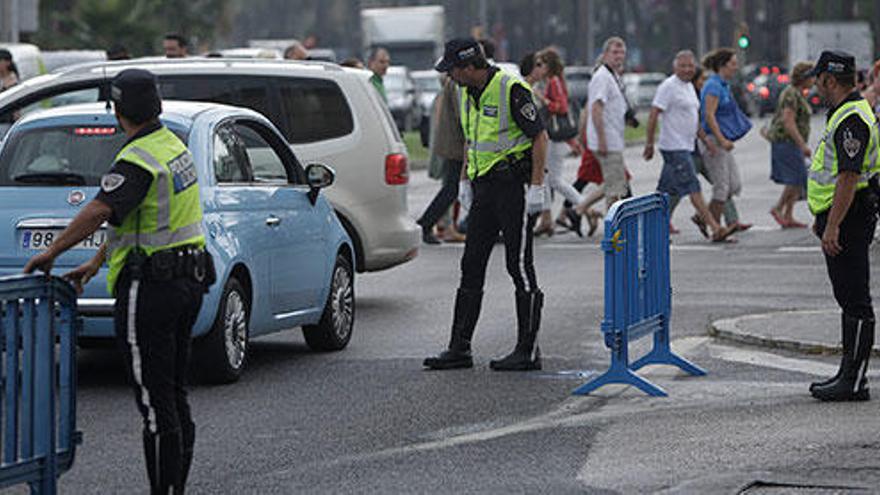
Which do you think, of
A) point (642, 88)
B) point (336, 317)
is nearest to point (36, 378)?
point (336, 317)

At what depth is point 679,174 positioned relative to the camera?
Result: 20.8 meters

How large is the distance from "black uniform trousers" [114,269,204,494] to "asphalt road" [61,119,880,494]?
52 centimetres

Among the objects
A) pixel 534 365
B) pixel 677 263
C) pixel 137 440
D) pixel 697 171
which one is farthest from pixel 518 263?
pixel 697 171

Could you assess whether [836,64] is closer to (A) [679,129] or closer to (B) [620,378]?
(B) [620,378]

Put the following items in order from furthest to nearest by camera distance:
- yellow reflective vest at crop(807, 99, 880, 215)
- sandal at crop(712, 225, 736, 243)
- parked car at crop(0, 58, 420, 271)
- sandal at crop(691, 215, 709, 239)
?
1. sandal at crop(691, 215, 709, 239)
2. sandal at crop(712, 225, 736, 243)
3. parked car at crop(0, 58, 420, 271)
4. yellow reflective vest at crop(807, 99, 880, 215)

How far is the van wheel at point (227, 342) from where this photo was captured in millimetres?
11492

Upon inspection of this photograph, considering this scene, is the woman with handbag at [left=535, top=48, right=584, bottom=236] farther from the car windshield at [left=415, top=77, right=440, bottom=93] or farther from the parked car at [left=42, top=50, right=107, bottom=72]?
the car windshield at [left=415, top=77, right=440, bottom=93]

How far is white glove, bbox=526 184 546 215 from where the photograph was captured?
12.3 m

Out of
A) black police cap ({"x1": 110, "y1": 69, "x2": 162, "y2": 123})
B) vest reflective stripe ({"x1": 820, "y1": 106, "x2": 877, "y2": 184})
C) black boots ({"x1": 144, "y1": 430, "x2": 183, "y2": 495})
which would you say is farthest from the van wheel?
black police cap ({"x1": 110, "y1": 69, "x2": 162, "y2": 123})

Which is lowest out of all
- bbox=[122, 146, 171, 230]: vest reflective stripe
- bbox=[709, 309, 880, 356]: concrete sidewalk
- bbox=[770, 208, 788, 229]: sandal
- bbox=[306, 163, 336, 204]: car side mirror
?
bbox=[770, 208, 788, 229]: sandal

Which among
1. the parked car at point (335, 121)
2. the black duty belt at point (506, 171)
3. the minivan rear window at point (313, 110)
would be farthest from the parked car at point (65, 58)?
the black duty belt at point (506, 171)

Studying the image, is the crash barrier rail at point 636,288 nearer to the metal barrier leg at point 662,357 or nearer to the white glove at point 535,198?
the metal barrier leg at point 662,357

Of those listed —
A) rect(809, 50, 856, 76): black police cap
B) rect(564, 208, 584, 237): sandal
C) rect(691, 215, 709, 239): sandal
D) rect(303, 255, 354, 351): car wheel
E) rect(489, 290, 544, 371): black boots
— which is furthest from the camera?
rect(564, 208, 584, 237): sandal

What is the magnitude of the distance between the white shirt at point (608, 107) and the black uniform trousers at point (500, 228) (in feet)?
28.0
